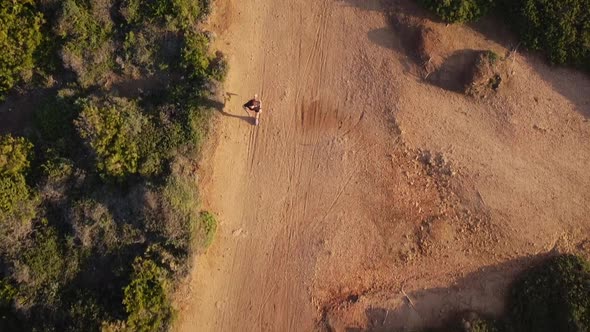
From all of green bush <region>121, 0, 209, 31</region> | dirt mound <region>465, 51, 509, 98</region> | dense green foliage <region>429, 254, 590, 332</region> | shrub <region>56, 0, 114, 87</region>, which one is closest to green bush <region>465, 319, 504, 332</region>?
dense green foliage <region>429, 254, 590, 332</region>

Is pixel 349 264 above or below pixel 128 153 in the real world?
below

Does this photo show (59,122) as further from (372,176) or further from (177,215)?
(372,176)

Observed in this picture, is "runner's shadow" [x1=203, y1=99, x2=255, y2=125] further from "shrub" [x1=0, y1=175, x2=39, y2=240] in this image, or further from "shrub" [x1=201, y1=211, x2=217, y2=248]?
"shrub" [x1=0, y1=175, x2=39, y2=240]

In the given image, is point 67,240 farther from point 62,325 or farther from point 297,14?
point 297,14

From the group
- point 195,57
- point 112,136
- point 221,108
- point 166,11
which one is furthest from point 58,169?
point 166,11

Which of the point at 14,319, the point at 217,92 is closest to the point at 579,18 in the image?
the point at 217,92

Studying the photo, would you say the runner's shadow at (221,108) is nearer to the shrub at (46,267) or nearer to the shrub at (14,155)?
the shrub at (14,155)
